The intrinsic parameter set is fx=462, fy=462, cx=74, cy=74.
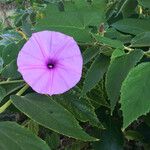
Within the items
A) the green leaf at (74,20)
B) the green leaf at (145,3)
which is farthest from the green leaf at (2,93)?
the green leaf at (145,3)

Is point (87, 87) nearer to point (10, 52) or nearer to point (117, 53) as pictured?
point (117, 53)

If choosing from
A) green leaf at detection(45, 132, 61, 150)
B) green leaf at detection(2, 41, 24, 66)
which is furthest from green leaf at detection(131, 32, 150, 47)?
green leaf at detection(45, 132, 61, 150)

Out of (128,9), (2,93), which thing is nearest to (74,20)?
(2,93)

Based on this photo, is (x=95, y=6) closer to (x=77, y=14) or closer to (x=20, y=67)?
(x=77, y=14)

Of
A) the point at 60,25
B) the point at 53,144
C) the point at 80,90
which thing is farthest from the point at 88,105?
the point at 53,144

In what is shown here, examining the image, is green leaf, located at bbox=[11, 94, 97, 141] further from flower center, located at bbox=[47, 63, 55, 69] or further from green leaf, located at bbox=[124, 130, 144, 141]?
green leaf, located at bbox=[124, 130, 144, 141]

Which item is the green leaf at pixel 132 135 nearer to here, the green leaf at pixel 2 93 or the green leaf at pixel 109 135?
the green leaf at pixel 109 135
